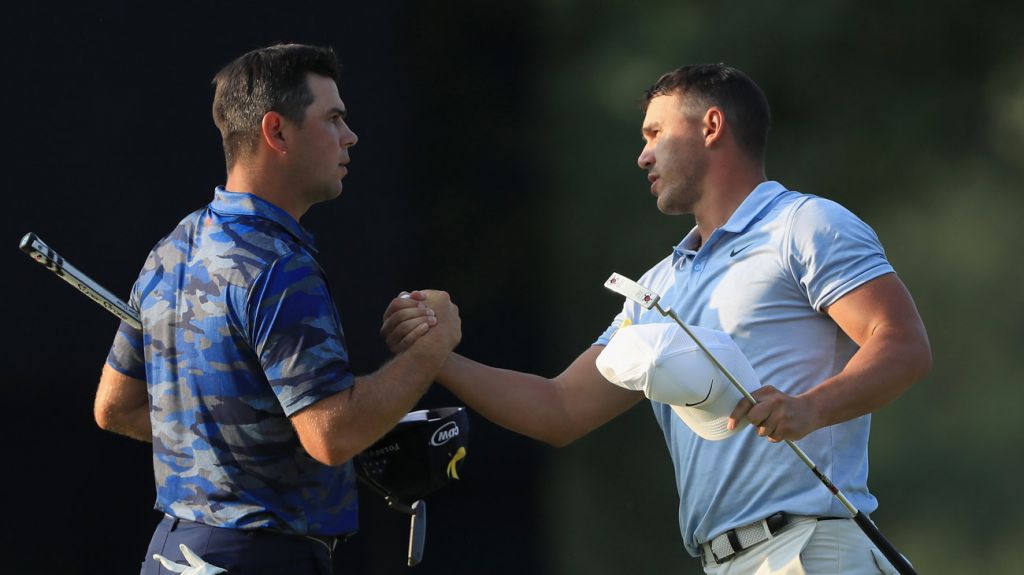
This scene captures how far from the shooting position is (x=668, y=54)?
453 centimetres

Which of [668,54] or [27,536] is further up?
[668,54]

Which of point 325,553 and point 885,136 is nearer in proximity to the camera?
point 325,553

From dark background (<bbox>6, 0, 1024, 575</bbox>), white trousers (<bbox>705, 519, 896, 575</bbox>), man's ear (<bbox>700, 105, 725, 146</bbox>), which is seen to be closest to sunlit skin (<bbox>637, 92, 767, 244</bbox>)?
man's ear (<bbox>700, 105, 725, 146</bbox>)

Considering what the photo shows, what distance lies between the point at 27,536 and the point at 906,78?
9.54 ft

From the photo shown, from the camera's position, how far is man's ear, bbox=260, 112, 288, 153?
2594mm

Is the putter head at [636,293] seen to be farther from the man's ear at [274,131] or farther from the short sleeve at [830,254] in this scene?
the man's ear at [274,131]

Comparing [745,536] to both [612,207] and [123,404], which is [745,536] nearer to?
[123,404]

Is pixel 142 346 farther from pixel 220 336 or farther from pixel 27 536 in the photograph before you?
pixel 27 536

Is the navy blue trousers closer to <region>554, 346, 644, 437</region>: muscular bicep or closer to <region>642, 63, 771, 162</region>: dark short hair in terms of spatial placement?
<region>554, 346, 644, 437</region>: muscular bicep

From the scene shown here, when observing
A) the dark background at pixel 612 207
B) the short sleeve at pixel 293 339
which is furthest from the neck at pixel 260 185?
the dark background at pixel 612 207

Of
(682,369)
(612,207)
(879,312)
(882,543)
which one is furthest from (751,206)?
(612,207)

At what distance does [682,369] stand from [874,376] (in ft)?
1.21

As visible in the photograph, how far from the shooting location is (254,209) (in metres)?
2.53

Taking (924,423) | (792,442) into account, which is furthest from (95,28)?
(924,423)
